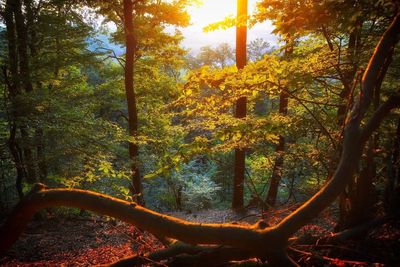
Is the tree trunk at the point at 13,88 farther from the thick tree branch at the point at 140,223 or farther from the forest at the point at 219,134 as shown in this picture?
the thick tree branch at the point at 140,223

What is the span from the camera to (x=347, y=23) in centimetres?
370

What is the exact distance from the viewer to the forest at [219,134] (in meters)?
3.06

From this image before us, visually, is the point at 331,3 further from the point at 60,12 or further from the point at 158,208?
the point at 158,208

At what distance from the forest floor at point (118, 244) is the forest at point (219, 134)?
3 centimetres

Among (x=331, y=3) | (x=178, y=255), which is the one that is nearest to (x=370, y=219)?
(x=178, y=255)

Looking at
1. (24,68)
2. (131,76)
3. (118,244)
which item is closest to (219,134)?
(118,244)

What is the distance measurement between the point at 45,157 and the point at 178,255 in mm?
7460

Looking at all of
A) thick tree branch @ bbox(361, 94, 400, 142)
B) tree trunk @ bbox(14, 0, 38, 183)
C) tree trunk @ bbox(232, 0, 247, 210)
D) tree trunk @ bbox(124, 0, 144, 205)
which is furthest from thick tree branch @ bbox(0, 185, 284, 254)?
tree trunk @ bbox(232, 0, 247, 210)

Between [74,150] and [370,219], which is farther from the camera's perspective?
[74,150]

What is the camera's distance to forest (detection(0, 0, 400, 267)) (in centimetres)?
306

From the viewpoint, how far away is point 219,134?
4.56 metres

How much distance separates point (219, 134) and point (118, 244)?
21.3 ft

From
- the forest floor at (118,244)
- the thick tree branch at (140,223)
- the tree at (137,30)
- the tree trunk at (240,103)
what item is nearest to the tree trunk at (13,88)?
the forest floor at (118,244)

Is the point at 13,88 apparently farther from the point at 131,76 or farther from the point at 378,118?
the point at 378,118
